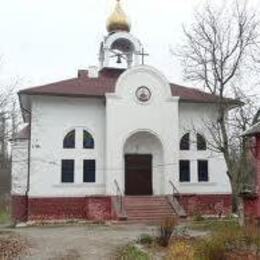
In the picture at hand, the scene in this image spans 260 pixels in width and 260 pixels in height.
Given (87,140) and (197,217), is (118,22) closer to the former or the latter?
(87,140)

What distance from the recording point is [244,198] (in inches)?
810

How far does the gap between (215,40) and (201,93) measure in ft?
17.2

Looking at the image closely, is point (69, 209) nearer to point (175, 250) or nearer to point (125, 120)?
point (125, 120)

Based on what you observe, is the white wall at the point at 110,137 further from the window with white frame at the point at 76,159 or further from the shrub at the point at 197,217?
the shrub at the point at 197,217

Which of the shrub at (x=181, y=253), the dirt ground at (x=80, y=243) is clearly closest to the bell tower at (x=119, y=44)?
the dirt ground at (x=80, y=243)

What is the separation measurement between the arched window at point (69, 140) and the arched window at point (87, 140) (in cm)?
62

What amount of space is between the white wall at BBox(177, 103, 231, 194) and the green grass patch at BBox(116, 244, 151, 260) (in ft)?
52.2

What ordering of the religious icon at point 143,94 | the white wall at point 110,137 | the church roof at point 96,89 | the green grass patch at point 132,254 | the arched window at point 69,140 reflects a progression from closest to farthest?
the green grass patch at point 132,254
the white wall at point 110,137
the church roof at point 96,89
the arched window at point 69,140
the religious icon at point 143,94

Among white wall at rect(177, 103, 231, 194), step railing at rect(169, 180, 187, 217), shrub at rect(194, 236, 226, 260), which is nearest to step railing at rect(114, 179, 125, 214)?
step railing at rect(169, 180, 187, 217)

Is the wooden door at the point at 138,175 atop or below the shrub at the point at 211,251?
atop

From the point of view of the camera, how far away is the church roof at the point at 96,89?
Answer: 28609 mm

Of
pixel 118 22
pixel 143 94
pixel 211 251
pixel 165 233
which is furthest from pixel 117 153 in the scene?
pixel 211 251

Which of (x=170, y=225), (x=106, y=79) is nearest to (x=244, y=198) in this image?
(x=170, y=225)

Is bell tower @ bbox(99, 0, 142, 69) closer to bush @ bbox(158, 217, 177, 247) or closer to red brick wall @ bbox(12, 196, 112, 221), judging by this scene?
red brick wall @ bbox(12, 196, 112, 221)
